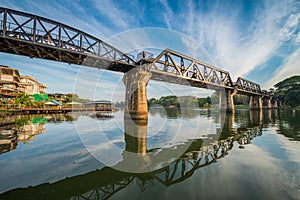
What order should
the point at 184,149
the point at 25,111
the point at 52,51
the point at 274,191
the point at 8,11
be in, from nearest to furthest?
the point at 274,191, the point at 184,149, the point at 8,11, the point at 52,51, the point at 25,111

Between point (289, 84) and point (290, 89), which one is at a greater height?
point (289, 84)

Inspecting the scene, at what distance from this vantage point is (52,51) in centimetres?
2133

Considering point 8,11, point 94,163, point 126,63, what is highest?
point 8,11

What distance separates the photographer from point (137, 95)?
80.5 ft

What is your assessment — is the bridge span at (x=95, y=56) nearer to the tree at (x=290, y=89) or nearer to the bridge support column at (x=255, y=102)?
the bridge support column at (x=255, y=102)

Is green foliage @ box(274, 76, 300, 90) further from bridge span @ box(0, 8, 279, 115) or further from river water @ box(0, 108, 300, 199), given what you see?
river water @ box(0, 108, 300, 199)

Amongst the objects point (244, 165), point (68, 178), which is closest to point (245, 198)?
point (244, 165)

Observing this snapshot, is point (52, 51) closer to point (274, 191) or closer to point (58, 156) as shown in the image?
point (58, 156)

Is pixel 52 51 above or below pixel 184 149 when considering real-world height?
above

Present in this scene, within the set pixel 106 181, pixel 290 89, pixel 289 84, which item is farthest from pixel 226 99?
pixel 289 84

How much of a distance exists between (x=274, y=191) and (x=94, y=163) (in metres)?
7.63

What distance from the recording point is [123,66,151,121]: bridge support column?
24.1 meters

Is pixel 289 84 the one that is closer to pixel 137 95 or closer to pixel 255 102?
pixel 255 102

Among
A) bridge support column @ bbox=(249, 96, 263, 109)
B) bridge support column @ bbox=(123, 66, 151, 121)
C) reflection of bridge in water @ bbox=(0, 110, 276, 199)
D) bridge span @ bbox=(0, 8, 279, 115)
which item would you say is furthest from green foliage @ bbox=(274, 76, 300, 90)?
reflection of bridge in water @ bbox=(0, 110, 276, 199)
